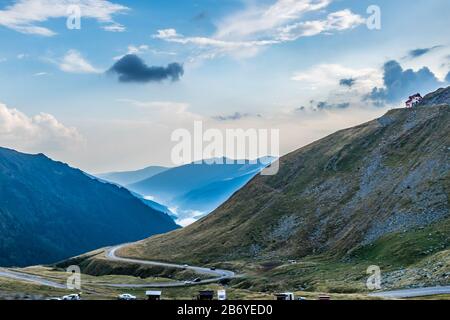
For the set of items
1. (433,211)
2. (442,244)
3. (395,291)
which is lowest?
(395,291)

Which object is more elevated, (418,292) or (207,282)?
(418,292)

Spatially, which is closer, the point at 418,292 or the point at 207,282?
the point at 418,292

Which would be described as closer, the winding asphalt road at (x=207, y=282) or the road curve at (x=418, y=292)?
the road curve at (x=418, y=292)

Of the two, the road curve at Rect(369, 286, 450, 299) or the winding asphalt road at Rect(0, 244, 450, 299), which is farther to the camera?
the winding asphalt road at Rect(0, 244, 450, 299)
